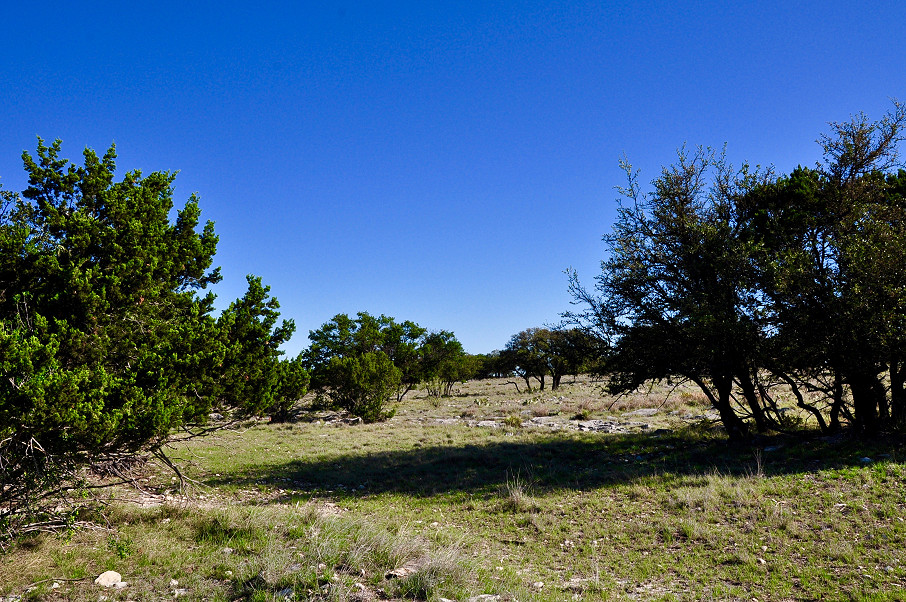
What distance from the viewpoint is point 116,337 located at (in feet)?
28.2

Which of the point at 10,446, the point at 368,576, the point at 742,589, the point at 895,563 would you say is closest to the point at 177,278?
the point at 10,446

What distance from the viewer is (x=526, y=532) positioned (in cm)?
925

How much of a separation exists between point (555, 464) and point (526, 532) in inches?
237

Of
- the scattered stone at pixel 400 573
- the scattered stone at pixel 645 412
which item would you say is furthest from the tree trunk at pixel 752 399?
the scattered stone at pixel 400 573

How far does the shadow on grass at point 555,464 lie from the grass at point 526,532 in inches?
4.2

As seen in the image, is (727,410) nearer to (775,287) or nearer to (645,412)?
(775,287)

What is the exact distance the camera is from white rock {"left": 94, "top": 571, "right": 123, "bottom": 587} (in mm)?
6016

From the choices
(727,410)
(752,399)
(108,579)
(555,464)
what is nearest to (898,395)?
(752,399)

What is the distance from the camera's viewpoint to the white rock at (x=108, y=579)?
6.02 m

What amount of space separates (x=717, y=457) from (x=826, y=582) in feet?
26.4

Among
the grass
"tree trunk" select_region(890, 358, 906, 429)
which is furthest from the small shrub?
"tree trunk" select_region(890, 358, 906, 429)

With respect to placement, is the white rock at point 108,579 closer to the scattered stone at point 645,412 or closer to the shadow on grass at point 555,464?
the shadow on grass at point 555,464

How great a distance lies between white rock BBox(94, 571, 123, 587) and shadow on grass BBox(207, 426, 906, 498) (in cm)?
669

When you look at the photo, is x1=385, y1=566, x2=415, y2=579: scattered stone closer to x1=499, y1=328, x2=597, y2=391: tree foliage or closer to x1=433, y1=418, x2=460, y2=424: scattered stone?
x1=499, y1=328, x2=597, y2=391: tree foliage
